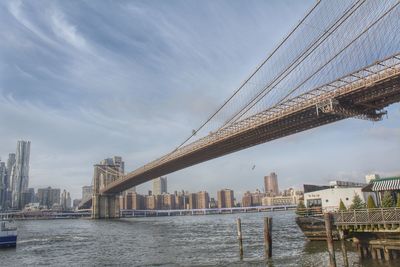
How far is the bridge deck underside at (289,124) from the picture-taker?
115 ft

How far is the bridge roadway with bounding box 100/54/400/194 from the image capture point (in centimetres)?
3350

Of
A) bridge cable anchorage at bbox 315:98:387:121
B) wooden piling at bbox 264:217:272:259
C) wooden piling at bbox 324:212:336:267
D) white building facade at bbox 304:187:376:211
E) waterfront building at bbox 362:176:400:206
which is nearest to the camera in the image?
wooden piling at bbox 324:212:336:267

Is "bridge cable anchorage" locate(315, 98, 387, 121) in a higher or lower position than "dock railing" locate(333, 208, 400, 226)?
higher

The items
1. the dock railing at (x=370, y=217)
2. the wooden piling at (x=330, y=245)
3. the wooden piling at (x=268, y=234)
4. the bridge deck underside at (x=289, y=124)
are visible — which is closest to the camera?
the wooden piling at (x=330, y=245)

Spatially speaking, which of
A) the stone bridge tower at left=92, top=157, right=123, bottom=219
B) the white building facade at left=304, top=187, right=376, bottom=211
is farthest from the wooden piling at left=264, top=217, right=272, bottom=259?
the stone bridge tower at left=92, top=157, right=123, bottom=219

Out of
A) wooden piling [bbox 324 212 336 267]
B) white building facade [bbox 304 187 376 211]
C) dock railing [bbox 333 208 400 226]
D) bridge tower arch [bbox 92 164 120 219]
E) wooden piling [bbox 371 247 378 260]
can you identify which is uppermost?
bridge tower arch [bbox 92 164 120 219]

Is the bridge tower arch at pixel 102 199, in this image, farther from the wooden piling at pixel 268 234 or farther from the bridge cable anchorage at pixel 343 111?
the wooden piling at pixel 268 234

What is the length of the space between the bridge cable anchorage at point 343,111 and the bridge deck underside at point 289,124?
33 cm

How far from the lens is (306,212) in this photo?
35.5m

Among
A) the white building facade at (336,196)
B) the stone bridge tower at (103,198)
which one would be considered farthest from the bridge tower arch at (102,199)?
the white building facade at (336,196)

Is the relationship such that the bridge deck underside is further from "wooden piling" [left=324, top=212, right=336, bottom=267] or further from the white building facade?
"wooden piling" [left=324, top=212, right=336, bottom=267]

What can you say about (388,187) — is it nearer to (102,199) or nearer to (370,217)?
(370,217)

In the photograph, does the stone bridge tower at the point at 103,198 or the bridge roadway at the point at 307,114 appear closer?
the bridge roadway at the point at 307,114

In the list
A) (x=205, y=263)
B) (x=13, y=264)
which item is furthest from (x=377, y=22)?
(x=13, y=264)
